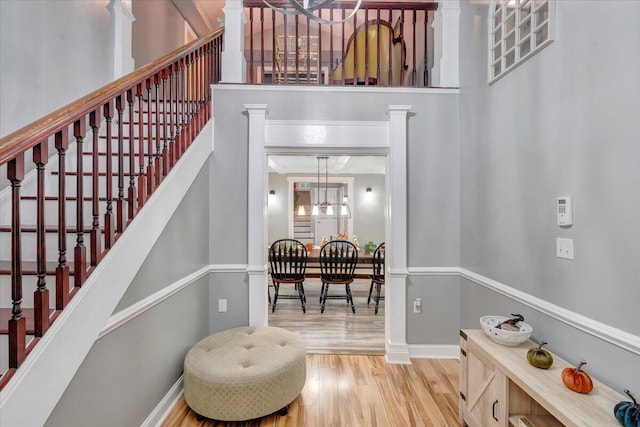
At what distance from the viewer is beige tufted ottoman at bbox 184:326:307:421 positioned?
189 cm

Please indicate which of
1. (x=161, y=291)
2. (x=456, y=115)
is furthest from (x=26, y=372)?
(x=456, y=115)

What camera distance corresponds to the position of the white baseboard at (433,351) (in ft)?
9.36

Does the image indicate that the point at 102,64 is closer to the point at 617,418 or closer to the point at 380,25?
the point at 380,25

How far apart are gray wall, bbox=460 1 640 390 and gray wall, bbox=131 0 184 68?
3594mm

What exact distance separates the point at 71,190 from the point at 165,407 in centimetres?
158

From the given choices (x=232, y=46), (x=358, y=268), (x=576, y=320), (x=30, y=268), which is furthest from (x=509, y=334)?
(x=358, y=268)

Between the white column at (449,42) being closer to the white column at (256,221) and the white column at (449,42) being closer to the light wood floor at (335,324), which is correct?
the white column at (256,221)

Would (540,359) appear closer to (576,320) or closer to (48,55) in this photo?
(576,320)

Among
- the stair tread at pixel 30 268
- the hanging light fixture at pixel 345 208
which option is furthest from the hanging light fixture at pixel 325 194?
the stair tread at pixel 30 268

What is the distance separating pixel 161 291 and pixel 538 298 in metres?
2.27

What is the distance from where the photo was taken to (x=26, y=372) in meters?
1.02

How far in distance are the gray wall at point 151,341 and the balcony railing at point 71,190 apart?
0.30 m

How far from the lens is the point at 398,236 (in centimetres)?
281

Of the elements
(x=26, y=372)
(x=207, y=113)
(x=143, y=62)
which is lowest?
(x=26, y=372)
